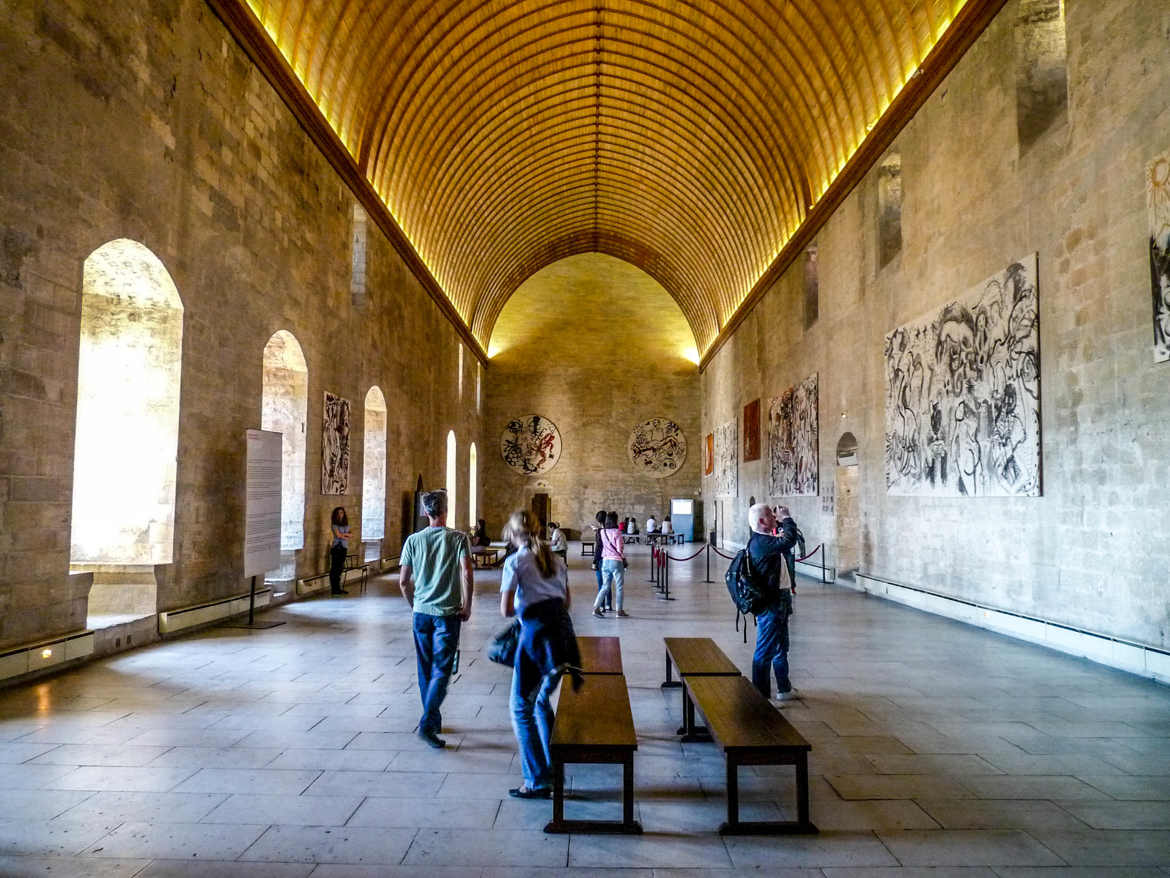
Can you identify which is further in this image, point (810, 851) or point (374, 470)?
point (374, 470)

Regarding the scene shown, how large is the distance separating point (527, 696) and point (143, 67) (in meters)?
6.95

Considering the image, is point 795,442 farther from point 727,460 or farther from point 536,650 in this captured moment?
point 536,650

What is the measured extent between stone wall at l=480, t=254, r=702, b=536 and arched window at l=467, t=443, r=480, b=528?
6.13 feet

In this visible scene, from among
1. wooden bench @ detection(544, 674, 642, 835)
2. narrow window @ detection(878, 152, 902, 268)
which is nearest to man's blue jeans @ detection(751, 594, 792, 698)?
wooden bench @ detection(544, 674, 642, 835)

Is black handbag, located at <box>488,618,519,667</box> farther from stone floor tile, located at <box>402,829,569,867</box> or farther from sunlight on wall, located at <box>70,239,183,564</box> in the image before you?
sunlight on wall, located at <box>70,239,183,564</box>

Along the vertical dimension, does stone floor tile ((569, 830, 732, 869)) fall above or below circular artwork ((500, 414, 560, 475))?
below

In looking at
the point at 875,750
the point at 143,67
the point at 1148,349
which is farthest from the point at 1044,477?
the point at 143,67

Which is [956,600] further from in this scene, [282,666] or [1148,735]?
[282,666]

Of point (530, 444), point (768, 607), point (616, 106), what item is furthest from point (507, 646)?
point (530, 444)

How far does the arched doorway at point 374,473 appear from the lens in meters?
15.4

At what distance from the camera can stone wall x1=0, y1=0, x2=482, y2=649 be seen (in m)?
5.84

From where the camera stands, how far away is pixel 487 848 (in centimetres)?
316

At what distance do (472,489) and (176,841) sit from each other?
25.2 m

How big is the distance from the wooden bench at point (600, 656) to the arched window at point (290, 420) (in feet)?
23.4
